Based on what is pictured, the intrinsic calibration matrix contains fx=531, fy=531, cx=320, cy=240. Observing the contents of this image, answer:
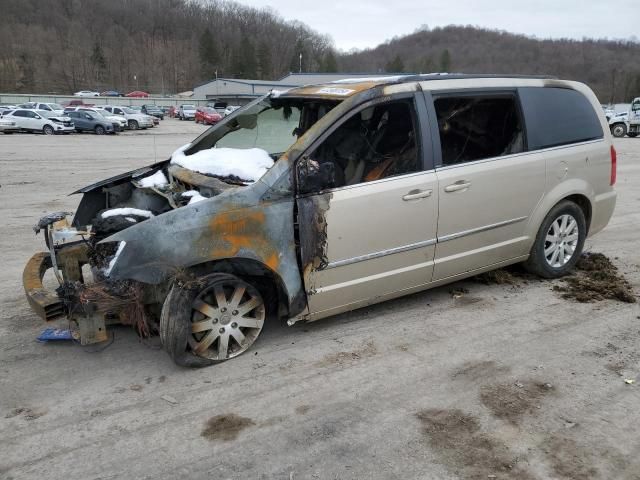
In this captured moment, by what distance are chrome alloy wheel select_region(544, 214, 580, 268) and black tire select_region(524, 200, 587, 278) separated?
0.5 inches

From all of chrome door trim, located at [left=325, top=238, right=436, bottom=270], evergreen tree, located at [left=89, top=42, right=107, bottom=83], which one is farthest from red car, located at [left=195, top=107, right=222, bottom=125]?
evergreen tree, located at [left=89, top=42, right=107, bottom=83]

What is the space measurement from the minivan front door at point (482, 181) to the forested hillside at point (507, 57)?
102 metres

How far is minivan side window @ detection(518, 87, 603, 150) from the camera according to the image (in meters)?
4.74

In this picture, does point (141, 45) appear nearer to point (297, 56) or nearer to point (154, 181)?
point (297, 56)

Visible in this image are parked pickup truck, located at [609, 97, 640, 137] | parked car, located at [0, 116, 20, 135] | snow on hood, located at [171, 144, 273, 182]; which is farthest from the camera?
parked pickup truck, located at [609, 97, 640, 137]

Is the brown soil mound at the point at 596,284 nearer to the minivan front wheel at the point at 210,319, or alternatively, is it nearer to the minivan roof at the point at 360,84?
the minivan roof at the point at 360,84

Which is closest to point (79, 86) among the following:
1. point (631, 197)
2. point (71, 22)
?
point (71, 22)

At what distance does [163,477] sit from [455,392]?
5.85 ft

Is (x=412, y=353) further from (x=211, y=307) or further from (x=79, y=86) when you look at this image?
(x=79, y=86)

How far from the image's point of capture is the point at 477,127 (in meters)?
4.50

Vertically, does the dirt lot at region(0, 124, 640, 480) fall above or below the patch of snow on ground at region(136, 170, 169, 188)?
below

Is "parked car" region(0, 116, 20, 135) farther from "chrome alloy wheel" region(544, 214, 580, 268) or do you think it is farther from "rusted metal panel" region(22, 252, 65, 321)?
"chrome alloy wheel" region(544, 214, 580, 268)

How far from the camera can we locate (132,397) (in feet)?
10.8

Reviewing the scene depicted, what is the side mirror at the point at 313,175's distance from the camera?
3617 millimetres
